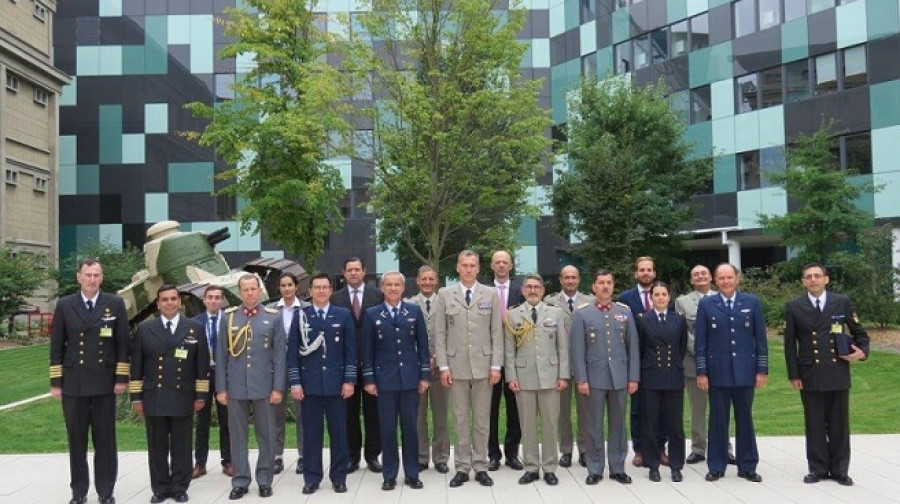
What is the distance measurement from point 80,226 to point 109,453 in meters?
36.4

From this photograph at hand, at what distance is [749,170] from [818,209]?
9254 millimetres

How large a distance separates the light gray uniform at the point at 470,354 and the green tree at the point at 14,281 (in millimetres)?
23955

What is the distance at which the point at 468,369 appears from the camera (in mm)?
7980

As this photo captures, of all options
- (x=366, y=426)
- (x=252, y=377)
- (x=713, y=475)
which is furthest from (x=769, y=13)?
(x=252, y=377)

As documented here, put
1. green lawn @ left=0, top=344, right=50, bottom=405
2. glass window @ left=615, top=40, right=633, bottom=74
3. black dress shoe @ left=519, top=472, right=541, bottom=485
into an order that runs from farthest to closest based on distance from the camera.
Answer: glass window @ left=615, top=40, right=633, bottom=74, green lawn @ left=0, top=344, right=50, bottom=405, black dress shoe @ left=519, top=472, right=541, bottom=485

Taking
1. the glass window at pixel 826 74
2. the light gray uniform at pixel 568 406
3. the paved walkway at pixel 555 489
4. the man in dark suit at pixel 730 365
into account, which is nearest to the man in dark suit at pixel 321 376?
the paved walkway at pixel 555 489

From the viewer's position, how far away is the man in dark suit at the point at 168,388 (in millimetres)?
7496

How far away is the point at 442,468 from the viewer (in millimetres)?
8500

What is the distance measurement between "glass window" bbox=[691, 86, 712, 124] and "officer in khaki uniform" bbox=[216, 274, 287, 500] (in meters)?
27.1

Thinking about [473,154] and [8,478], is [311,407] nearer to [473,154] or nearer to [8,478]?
[8,478]

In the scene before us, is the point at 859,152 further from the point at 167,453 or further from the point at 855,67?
the point at 167,453

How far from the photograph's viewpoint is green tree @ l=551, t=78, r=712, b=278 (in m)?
20.6

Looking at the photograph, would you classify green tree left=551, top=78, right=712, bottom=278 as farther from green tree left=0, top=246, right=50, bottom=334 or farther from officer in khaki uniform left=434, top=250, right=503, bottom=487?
green tree left=0, top=246, right=50, bottom=334

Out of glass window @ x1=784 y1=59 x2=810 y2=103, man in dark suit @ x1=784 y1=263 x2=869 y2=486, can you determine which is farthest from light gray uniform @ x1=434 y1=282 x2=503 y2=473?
glass window @ x1=784 y1=59 x2=810 y2=103
